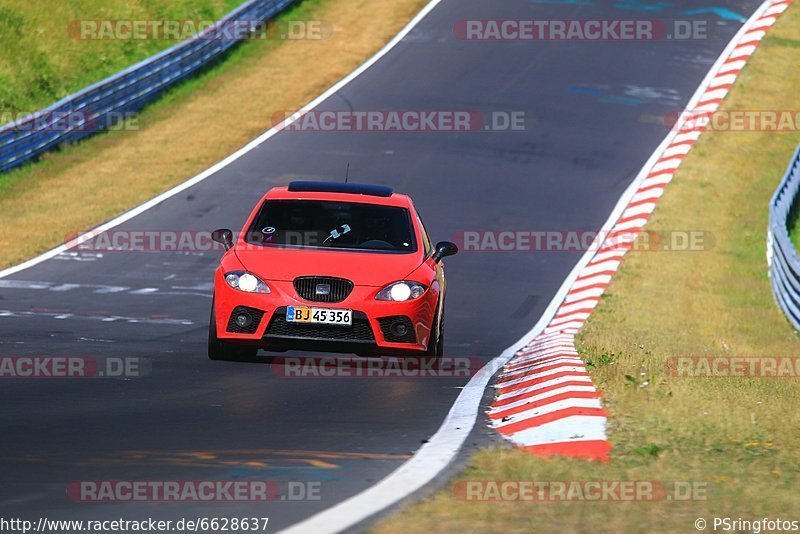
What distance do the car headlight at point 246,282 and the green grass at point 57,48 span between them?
19.8 m

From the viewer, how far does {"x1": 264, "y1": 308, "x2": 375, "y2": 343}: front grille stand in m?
11.9

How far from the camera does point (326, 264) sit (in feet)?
40.3

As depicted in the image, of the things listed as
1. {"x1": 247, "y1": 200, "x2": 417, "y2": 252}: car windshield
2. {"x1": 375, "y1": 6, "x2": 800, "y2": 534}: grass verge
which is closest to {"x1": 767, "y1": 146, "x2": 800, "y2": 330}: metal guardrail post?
{"x1": 375, "y1": 6, "x2": 800, "y2": 534}: grass verge

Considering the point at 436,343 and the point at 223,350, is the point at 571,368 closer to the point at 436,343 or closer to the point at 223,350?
the point at 436,343

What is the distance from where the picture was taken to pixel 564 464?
25.2ft

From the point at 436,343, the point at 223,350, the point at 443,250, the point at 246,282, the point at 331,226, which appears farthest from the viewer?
the point at 443,250

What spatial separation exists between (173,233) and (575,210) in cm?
729

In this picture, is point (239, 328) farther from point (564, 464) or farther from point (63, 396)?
point (564, 464)

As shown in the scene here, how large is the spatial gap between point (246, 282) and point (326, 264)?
696 mm

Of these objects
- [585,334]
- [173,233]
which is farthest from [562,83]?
[585,334]

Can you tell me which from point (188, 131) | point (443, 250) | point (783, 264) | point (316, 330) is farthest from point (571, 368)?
point (188, 131)

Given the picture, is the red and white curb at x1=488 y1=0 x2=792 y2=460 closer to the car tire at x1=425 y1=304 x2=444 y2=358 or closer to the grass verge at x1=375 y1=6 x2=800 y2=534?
the grass verge at x1=375 y1=6 x2=800 y2=534

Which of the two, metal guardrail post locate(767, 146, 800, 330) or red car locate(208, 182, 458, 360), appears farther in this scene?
metal guardrail post locate(767, 146, 800, 330)

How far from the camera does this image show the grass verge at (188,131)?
2423 centimetres
